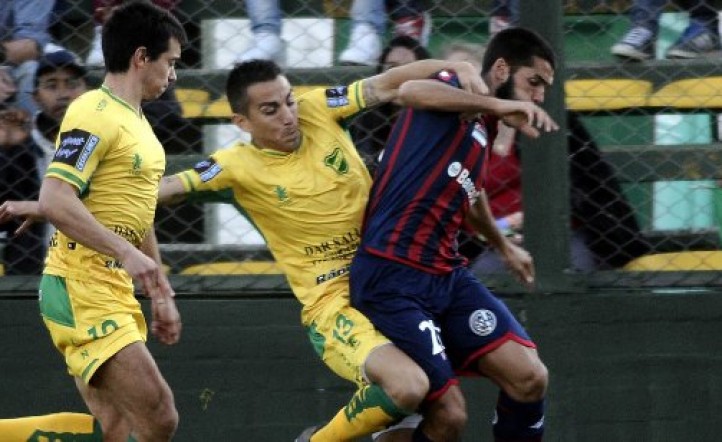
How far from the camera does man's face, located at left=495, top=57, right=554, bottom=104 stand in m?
6.34

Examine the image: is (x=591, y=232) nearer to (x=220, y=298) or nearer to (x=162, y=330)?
(x=220, y=298)

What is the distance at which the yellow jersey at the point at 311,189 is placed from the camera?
6.30 metres

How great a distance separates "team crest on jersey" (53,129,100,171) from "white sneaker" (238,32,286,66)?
64.9 inches

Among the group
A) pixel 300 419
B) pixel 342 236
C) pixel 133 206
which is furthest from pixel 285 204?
pixel 300 419

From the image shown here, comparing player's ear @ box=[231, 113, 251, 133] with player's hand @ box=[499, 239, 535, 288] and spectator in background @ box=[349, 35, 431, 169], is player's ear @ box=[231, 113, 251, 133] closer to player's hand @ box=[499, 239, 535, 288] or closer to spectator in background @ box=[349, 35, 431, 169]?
spectator in background @ box=[349, 35, 431, 169]

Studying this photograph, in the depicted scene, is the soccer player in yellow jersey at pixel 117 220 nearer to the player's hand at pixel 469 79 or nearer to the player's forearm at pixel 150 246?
the player's forearm at pixel 150 246

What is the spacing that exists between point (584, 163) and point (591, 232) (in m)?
0.31

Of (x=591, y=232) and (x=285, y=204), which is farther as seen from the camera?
(x=591, y=232)

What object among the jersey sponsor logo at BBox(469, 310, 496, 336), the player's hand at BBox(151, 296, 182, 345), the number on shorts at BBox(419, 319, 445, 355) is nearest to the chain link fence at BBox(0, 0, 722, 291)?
the jersey sponsor logo at BBox(469, 310, 496, 336)

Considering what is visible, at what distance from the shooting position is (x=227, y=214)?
7.21m

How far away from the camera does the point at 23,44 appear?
721 cm

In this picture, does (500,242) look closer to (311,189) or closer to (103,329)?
(311,189)

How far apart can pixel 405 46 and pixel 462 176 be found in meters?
1.09

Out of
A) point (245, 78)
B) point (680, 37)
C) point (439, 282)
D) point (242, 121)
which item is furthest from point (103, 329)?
point (680, 37)
